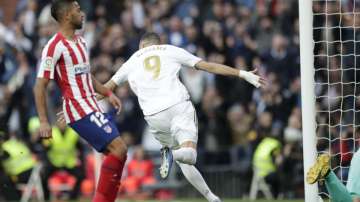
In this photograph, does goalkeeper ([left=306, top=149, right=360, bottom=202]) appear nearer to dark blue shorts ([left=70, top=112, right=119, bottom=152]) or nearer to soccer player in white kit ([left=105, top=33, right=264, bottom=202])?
dark blue shorts ([left=70, top=112, right=119, bottom=152])

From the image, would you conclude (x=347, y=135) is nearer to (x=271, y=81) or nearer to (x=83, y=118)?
(x=271, y=81)

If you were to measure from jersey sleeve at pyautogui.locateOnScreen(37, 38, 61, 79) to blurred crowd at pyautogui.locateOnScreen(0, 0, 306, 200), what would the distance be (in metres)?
8.28

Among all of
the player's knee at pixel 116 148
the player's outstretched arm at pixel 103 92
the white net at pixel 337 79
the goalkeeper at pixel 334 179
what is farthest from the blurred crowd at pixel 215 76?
the player's knee at pixel 116 148

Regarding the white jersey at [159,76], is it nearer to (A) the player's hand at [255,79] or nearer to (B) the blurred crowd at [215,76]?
(A) the player's hand at [255,79]

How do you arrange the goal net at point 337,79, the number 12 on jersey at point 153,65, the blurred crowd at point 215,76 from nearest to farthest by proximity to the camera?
the number 12 on jersey at point 153,65, the goal net at point 337,79, the blurred crowd at point 215,76

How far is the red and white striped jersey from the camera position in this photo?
11.6 meters

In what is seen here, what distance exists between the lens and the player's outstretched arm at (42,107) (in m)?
11.3

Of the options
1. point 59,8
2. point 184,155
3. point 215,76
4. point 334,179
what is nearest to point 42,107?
point 59,8

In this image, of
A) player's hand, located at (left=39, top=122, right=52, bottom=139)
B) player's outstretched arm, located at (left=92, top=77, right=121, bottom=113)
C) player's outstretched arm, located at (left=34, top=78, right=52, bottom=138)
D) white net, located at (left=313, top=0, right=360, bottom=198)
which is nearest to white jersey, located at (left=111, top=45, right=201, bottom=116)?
player's outstretched arm, located at (left=92, top=77, right=121, bottom=113)

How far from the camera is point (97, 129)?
38.1 ft

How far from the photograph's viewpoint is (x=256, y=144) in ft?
66.4

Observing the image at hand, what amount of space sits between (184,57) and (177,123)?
2.38 ft

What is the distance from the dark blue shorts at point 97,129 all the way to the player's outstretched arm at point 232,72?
1631 mm

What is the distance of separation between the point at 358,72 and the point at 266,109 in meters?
2.17
